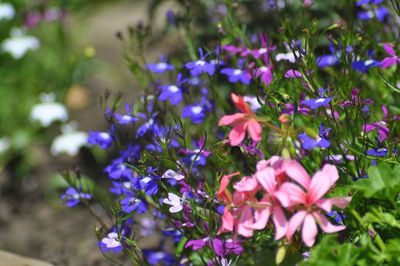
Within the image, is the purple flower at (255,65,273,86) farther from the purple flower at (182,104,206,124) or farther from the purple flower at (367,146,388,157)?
the purple flower at (367,146,388,157)

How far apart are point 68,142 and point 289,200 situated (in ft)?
7.37

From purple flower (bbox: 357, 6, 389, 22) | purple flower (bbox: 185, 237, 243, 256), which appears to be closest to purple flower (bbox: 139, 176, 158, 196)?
purple flower (bbox: 185, 237, 243, 256)

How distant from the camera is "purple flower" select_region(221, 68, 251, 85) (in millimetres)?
2172

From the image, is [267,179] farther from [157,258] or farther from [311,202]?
[157,258]

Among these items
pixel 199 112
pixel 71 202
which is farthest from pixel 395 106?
pixel 71 202

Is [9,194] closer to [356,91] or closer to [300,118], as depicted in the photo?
[300,118]

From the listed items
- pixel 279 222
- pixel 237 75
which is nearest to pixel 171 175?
pixel 279 222

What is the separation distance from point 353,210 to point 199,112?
0.75 meters

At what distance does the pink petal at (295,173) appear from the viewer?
154cm

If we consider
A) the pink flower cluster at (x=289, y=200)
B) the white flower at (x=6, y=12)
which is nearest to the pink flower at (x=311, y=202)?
the pink flower cluster at (x=289, y=200)

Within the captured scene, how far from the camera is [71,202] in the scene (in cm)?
216

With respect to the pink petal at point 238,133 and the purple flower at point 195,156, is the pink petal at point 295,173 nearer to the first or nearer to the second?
the pink petal at point 238,133

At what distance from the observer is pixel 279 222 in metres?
1.55

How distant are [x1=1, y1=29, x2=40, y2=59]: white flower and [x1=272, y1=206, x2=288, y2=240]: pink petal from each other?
2.54 meters
